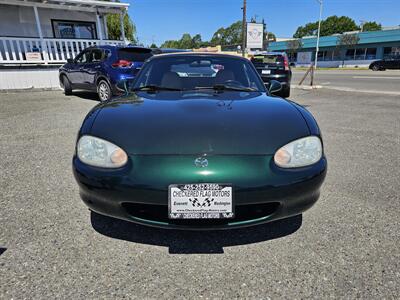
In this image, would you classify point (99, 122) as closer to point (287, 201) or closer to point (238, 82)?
point (287, 201)

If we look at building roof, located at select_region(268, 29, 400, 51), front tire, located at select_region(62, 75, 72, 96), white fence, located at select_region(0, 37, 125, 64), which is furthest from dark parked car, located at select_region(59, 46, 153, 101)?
building roof, located at select_region(268, 29, 400, 51)

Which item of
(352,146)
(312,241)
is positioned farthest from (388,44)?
(312,241)

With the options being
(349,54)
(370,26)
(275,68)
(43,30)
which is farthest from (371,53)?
(43,30)

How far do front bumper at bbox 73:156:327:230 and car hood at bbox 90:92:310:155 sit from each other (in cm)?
9

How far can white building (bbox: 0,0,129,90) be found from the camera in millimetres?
10617

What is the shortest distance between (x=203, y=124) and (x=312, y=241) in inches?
45.2

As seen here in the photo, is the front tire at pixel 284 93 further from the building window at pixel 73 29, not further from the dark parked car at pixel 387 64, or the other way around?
the dark parked car at pixel 387 64

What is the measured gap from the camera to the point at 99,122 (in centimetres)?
197

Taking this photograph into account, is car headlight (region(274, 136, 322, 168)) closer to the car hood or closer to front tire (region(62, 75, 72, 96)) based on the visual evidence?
the car hood

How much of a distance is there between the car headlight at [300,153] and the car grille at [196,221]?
27 centimetres

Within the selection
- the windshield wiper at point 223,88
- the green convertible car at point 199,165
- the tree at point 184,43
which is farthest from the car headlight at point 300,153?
the tree at point 184,43

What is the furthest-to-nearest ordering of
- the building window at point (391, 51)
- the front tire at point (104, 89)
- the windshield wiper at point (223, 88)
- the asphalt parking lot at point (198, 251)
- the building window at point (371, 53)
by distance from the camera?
the building window at point (371, 53), the building window at point (391, 51), the front tire at point (104, 89), the windshield wiper at point (223, 88), the asphalt parking lot at point (198, 251)

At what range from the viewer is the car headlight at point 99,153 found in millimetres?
1708

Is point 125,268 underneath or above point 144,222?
Answer: underneath
